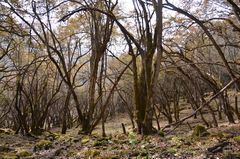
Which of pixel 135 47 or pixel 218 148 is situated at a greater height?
pixel 135 47

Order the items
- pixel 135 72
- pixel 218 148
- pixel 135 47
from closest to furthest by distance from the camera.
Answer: pixel 218 148 → pixel 135 72 → pixel 135 47

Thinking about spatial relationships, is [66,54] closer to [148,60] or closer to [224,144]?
[148,60]

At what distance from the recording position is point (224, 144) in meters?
5.87

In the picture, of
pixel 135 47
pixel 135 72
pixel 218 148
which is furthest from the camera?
pixel 135 47

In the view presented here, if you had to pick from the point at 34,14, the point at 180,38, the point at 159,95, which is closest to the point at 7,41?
the point at 34,14

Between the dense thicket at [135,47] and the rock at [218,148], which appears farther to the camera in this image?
the dense thicket at [135,47]

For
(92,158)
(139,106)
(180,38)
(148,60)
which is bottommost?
(92,158)

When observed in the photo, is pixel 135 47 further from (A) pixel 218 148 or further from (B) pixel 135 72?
(A) pixel 218 148

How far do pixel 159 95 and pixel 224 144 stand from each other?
22.7 meters

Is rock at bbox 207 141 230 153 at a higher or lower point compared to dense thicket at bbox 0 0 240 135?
lower

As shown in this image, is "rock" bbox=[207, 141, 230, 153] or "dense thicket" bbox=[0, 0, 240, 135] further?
"dense thicket" bbox=[0, 0, 240, 135]

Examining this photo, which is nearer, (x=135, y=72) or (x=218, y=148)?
(x=218, y=148)

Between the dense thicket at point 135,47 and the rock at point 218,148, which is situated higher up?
the dense thicket at point 135,47

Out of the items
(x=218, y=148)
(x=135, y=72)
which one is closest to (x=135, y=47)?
(x=135, y=72)
